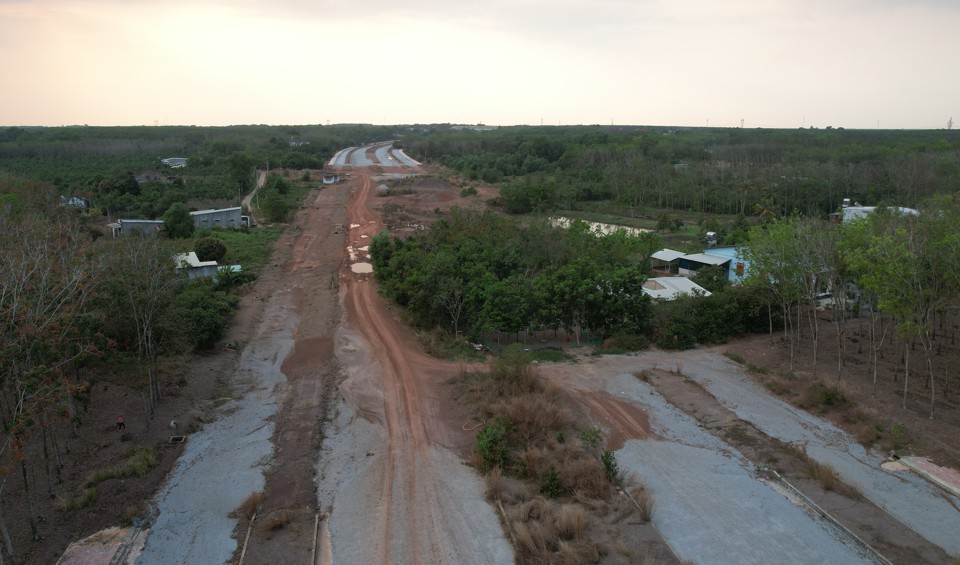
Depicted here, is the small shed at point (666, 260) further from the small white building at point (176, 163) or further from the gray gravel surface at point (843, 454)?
the small white building at point (176, 163)

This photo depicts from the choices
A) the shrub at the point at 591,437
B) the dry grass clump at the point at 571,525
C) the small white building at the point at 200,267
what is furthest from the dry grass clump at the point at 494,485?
the small white building at the point at 200,267

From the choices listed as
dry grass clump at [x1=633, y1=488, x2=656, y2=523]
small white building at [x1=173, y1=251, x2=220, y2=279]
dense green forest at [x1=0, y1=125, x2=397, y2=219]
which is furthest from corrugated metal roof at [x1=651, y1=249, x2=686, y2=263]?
dense green forest at [x1=0, y1=125, x2=397, y2=219]

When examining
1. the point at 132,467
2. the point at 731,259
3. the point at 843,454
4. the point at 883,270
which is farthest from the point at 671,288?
the point at 132,467

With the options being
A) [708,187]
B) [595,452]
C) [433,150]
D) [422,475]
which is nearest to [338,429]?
[422,475]

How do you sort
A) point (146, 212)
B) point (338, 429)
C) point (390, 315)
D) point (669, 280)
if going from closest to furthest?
point (338, 429) < point (390, 315) < point (669, 280) < point (146, 212)

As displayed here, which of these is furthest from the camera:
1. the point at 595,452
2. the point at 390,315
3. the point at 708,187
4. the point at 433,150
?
the point at 433,150

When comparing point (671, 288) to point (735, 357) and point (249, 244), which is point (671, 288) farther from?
point (249, 244)

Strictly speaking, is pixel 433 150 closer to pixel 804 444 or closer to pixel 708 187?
pixel 708 187

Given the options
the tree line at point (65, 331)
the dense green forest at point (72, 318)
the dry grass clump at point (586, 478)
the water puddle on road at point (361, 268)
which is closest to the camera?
the tree line at point (65, 331)

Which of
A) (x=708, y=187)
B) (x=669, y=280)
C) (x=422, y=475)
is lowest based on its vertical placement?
(x=422, y=475)
